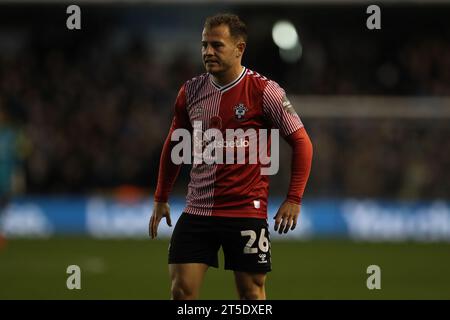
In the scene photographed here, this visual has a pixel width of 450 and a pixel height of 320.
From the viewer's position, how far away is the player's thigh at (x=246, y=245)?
642cm

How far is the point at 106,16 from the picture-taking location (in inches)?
841

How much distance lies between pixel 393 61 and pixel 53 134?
7.03m

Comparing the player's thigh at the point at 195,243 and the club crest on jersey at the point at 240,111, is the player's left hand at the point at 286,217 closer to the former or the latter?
the player's thigh at the point at 195,243

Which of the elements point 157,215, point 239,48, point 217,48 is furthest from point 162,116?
point 217,48

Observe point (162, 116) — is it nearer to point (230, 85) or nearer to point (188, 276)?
point (230, 85)

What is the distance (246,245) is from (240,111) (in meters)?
0.87

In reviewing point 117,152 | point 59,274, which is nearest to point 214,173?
point 59,274

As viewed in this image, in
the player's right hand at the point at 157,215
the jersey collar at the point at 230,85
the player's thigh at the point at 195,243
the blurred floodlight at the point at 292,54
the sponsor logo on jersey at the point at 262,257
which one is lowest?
the sponsor logo on jersey at the point at 262,257

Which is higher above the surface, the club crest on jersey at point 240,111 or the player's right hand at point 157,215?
the club crest on jersey at point 240,111

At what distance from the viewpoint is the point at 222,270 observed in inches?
502

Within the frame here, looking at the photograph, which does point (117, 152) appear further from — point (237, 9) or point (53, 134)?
point (237, 9)

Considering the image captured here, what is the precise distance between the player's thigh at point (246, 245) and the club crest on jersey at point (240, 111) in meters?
0.66

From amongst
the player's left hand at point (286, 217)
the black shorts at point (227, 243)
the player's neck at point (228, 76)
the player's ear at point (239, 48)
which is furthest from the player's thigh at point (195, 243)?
the player's ear at point (239, 48)

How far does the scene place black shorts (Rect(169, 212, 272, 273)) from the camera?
6422 mm
